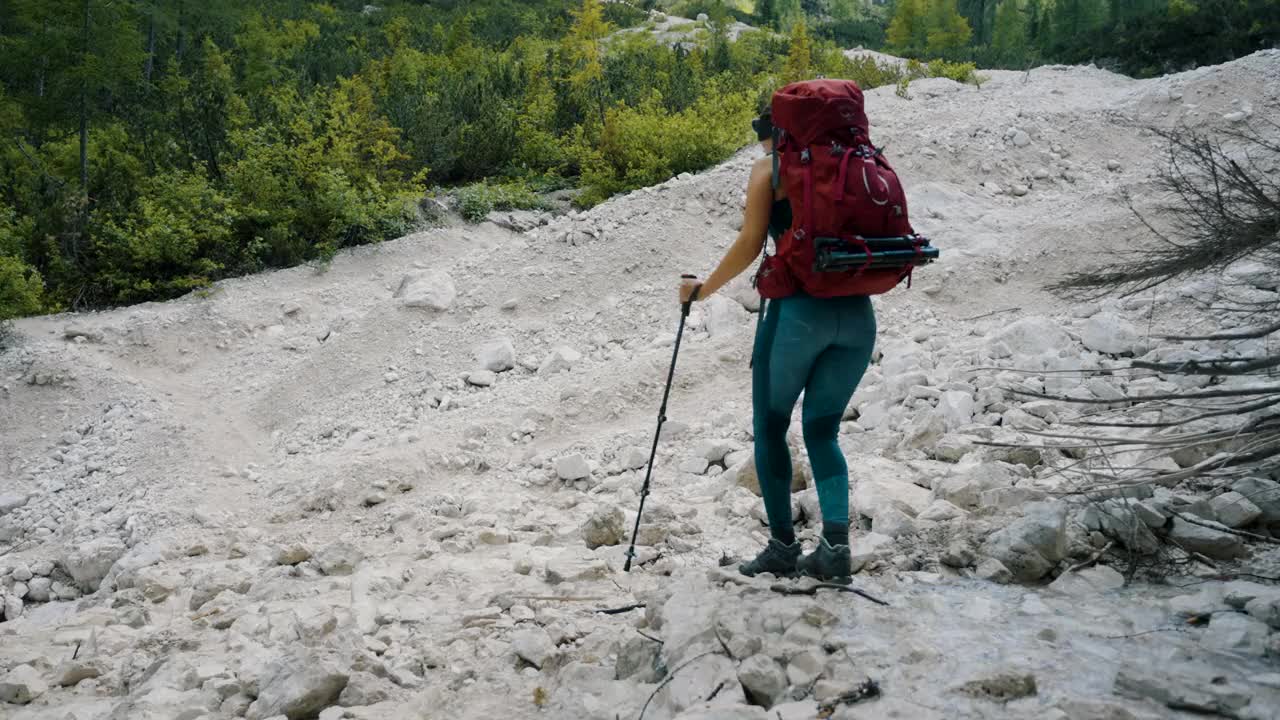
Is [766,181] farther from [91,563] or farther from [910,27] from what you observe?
[910,27]

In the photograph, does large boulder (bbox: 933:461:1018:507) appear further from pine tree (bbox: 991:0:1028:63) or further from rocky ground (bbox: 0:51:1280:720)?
pine tree (bbox: 991:0:1028:63)

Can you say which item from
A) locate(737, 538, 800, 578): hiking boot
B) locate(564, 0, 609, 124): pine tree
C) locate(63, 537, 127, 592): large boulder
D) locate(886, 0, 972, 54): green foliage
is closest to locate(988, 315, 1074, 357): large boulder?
locate(737, 538, 800, 578): hiking boot

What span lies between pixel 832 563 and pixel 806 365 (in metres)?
0.75

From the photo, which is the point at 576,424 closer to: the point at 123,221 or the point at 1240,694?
the point at 1240,694

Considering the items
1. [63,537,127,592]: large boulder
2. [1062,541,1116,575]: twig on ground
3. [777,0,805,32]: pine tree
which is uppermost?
[777,0,805,32]: pine tree

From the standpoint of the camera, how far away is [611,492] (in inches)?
219

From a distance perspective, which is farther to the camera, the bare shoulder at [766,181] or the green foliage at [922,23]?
the green foliage at [922,23]

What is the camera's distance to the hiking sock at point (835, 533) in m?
3.12

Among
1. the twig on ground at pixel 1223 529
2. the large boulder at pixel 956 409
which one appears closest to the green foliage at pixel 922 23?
the large boulder at pixel 956 409

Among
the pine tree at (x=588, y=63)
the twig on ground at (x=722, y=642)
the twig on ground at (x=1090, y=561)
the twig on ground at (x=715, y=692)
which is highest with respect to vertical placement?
the pine tree at (x=588, y=63)

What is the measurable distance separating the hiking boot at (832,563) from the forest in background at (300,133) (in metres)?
7.94

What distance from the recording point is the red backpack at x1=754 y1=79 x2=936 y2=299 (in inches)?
111

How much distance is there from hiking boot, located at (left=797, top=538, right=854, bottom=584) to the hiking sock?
0.01 metres

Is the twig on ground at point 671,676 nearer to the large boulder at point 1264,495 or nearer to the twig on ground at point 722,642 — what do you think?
the twig on ground at point 722,642
